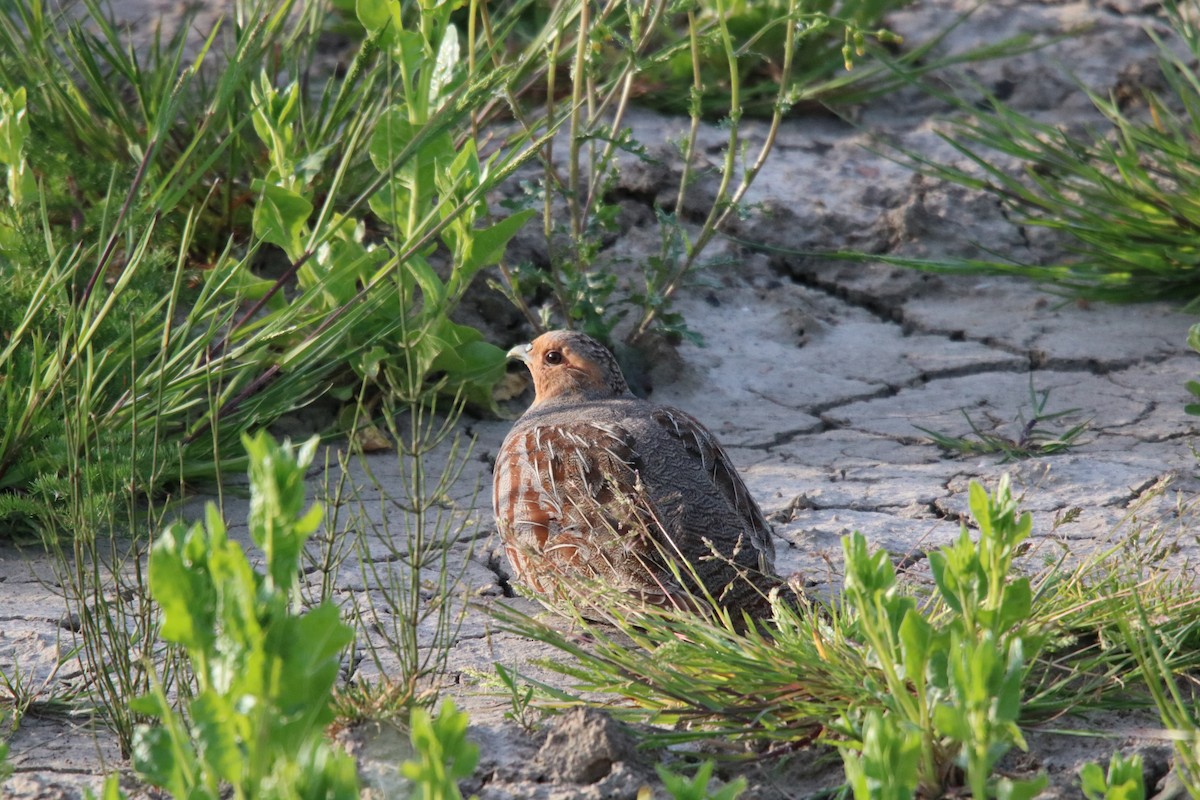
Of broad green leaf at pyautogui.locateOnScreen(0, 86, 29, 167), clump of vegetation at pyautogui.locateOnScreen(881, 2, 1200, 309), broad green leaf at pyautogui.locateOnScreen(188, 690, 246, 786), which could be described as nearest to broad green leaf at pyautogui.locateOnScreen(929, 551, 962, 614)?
broad green leaf at pyautogui.locateOnScreen(188, 690, 246, 786)

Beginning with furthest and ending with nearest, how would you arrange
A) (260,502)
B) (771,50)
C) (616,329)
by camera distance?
(771,50), (616,329), (260,502)

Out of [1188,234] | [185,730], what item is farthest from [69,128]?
[1188,234]

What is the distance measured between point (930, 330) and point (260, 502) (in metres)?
4.48

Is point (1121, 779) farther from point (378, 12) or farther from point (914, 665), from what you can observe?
point (378, 12)

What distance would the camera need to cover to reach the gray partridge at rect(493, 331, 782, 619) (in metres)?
3.46

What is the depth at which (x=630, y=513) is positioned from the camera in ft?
11.6

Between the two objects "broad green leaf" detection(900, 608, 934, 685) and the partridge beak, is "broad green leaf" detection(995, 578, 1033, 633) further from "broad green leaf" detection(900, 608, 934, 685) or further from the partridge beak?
the partridge beak

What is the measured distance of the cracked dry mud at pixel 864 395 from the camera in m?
2.71

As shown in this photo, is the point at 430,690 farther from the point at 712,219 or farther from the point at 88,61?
the point at 88,61

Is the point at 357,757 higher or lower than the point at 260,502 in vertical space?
lower

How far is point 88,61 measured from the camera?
190 inches

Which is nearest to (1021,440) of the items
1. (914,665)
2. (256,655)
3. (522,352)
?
(522,352)

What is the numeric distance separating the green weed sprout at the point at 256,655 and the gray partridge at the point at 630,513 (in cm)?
137

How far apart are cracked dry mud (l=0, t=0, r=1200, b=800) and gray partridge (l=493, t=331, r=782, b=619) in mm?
226
